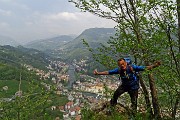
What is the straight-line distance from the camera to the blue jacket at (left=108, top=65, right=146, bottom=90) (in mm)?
9711

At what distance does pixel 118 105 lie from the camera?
11.4 meters

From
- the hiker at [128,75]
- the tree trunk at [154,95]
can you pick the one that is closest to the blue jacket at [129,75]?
the hiker at [128,75]

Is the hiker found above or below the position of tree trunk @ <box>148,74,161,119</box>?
above

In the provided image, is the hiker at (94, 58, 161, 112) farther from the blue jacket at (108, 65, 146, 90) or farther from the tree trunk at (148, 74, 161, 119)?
the tree trunk at (148, 74, 161, 119)

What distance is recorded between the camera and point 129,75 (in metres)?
9.88

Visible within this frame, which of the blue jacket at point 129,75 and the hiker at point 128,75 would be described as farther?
the blue jacket at point 129,75

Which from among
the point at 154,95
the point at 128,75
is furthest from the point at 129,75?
the point at 154,95

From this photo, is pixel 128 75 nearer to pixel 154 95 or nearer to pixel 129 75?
pixel 129 75

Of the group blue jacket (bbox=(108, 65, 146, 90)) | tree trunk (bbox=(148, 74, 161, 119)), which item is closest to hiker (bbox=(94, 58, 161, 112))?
blue jacket (bbox=(108, 65, 146, 90))

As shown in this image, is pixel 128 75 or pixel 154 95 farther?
pixel 154 95

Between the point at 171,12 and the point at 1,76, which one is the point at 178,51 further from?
the point at 1,76

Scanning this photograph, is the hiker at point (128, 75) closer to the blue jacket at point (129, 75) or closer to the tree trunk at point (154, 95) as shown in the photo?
the blue jacket at point (129, 75)

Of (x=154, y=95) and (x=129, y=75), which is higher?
(x=129, y=75)

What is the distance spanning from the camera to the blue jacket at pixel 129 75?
9.71 m
